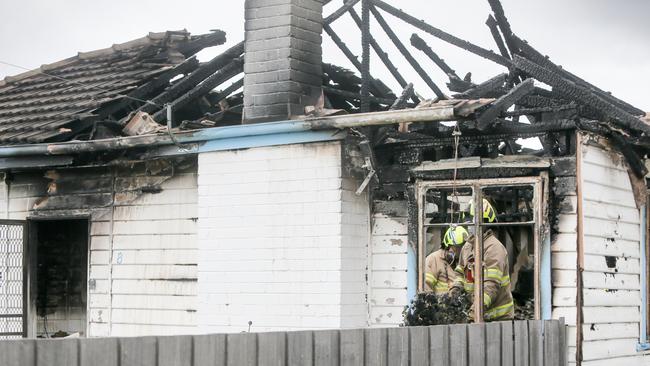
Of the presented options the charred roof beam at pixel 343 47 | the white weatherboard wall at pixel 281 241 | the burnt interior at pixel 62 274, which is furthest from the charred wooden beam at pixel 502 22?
the burnt interior at pixel 62 274

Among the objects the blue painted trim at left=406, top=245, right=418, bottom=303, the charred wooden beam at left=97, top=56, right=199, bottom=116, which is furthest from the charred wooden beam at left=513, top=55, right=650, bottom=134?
the charred wooden beam at left=97, top=56, right=199, bottom=116

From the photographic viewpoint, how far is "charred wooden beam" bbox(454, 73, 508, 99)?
1145 cm

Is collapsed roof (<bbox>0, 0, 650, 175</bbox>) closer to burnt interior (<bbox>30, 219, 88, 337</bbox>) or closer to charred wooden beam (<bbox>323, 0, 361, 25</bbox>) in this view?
charred wooden beam (<bbox>323, 0, 361, 25</bbox>)

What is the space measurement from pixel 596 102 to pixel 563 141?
19.9 inches

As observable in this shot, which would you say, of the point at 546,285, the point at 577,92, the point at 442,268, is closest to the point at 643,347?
the point at 546,285

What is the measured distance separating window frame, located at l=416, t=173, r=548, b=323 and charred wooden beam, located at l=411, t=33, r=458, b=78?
2.43 metres

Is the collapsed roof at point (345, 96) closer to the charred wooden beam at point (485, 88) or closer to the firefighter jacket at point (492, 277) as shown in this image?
the charred wooden beam at point (485, 88)

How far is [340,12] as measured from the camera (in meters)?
12.6

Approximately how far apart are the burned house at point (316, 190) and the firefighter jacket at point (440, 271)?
281 millimetres

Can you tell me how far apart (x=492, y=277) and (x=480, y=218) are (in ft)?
1.99

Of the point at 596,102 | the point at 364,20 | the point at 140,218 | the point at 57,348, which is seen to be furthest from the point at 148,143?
the point at 57,348

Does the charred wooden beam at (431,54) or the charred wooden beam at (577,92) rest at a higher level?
the charred wooden beam at (431,54)

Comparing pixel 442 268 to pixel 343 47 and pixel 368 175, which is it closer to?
pixel 368 175

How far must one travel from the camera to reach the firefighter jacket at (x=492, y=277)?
10.9 meters
